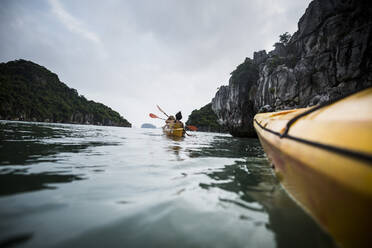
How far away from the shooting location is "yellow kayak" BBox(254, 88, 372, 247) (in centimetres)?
72

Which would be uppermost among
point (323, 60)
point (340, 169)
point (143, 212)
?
point (323, 60)

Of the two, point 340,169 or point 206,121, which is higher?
point 206,121

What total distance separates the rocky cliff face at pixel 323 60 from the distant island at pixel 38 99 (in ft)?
256

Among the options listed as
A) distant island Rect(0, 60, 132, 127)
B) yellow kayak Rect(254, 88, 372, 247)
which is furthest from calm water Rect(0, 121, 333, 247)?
distant island Rect(0, 60, 132, 127)

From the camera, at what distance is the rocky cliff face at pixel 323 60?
12109 mm

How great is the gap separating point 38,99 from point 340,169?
9115 centimetres

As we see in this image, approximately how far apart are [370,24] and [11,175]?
72.7ft

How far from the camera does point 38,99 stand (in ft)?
207

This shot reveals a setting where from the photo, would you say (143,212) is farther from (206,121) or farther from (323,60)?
(206,121)

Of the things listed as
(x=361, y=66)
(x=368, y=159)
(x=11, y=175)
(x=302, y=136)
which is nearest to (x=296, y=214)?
(x=302, y=136)

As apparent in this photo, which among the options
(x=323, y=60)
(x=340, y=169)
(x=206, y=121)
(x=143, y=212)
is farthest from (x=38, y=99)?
(x=323, y=60)

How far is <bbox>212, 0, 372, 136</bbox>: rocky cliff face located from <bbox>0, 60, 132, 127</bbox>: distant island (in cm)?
7790

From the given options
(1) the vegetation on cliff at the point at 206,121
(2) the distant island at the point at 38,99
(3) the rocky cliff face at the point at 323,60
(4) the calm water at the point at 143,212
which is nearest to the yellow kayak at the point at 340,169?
(4) the calm water at the point at 143,212

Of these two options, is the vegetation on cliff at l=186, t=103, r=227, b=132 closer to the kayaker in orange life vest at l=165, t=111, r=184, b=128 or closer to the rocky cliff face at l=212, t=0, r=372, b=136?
the rocky cliff face at l=212, t=0, r=372, b=136
